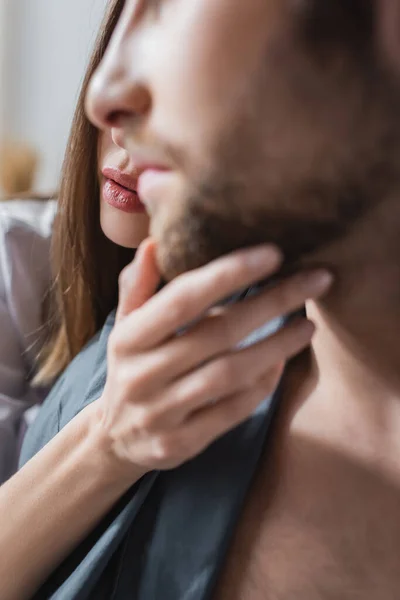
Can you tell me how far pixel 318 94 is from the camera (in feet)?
1.34

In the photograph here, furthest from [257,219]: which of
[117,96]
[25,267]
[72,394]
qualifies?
[25,267]

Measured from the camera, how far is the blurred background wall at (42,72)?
4.63 feet

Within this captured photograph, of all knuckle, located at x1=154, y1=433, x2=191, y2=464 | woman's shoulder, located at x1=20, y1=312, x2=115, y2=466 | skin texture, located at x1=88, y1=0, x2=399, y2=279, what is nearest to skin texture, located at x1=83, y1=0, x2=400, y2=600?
skin texture, located at x1=88, y1=0, x2=399, y2=279

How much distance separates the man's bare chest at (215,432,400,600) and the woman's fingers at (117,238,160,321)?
20 cm

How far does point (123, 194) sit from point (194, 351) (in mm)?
333

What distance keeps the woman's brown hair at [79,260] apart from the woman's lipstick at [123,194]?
7cm

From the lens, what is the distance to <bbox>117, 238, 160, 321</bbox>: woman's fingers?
1.60ft

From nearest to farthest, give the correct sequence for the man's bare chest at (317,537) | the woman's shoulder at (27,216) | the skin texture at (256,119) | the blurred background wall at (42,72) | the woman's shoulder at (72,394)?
the skin texture at (256,119) < the man's bare chest at (317,537) < the woman's shoulder at (72,394) < the woman's shoulder at (27,216) < the blurred background wall at (42,72)

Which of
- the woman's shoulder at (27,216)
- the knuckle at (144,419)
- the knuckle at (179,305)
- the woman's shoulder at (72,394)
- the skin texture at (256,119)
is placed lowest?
the woman's shoulder at (72,394)

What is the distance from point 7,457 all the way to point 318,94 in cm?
63

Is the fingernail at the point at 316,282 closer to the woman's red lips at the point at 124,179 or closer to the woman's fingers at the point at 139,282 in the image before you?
the woman's fingers at the point at 139,282

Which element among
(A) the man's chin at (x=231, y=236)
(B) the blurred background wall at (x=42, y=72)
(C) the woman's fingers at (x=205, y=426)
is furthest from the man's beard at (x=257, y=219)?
(B) the blurred background wall at (x=42, y=72)

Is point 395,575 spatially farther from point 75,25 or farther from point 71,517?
point 75,25

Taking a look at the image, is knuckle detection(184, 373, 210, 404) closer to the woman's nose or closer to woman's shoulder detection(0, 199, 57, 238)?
the woman's nose
